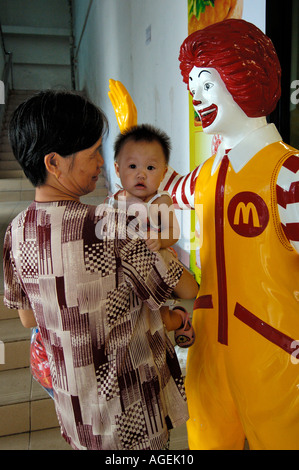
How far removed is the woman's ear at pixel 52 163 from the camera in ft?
2.53

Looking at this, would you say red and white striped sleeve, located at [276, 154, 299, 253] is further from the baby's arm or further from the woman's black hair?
the woman's black hair

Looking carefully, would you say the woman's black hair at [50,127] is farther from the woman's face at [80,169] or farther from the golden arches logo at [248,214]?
the golden arches logo at [248,214]

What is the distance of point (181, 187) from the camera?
4.04 feet

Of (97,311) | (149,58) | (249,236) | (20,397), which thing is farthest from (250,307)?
(149,58)

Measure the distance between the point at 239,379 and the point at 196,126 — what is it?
182cm

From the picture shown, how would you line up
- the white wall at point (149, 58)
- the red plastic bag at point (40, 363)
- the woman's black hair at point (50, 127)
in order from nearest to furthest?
the woman's black hair at point (50, 127), the red plastic bag at point (40, 363), the white wall at point (149, 58)

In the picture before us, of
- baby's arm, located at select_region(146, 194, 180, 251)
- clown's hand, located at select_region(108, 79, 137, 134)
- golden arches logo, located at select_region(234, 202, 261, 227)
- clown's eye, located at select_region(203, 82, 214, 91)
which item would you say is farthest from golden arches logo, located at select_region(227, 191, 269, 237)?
clown's hand, located at select_region(108, 79, 137, 134)

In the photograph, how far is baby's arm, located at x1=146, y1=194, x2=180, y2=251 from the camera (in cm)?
101

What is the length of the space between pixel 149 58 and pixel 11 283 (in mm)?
3152

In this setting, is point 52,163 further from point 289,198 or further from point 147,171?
point 289,198

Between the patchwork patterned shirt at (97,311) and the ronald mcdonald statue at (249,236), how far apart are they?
19 cm

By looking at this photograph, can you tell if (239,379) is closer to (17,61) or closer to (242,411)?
(242,411)

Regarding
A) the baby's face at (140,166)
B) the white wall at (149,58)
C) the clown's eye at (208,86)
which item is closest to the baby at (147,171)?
the baby's face at (140,166)

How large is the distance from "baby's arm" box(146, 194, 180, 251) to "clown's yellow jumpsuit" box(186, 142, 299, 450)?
0.09 meters
